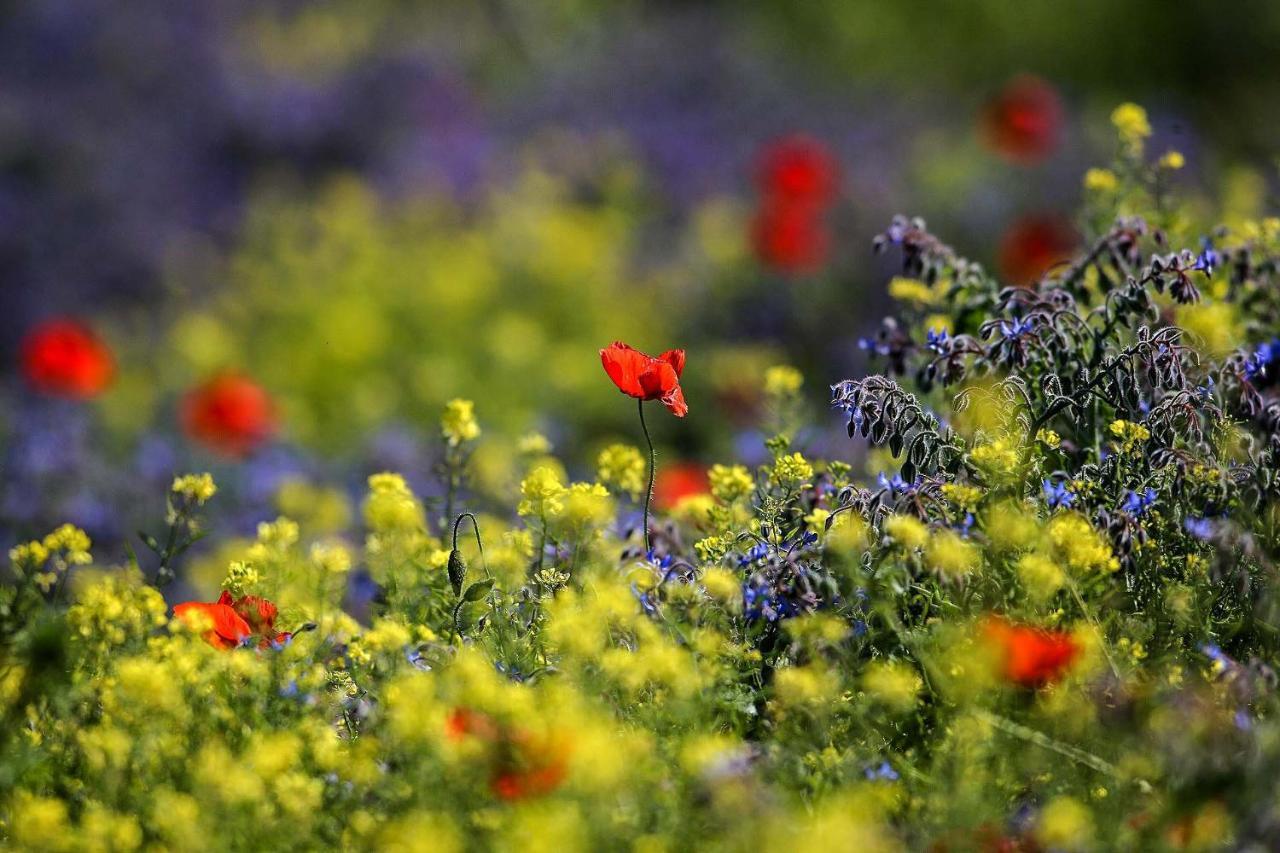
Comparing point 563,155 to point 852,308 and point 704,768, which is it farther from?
point 704,768

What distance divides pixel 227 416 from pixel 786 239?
2506mm

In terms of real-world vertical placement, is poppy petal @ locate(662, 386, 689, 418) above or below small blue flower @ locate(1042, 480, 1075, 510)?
above

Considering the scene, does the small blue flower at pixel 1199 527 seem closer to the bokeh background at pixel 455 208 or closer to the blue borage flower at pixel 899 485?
the blue borage flower at pixel 899 485

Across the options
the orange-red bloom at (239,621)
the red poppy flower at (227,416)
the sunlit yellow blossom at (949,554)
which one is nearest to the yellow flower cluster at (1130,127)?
the sunlit yellow blossom at (949,554)

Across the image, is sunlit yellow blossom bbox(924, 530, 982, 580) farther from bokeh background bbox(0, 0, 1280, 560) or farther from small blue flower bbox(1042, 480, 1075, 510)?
bokeh background bbox(0, 0, 1280, 560)

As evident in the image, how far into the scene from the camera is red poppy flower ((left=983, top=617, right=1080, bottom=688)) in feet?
5.54

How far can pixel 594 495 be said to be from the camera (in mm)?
2211

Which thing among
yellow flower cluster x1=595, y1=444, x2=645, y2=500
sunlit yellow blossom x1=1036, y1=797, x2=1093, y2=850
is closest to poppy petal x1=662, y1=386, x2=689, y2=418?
yellow flower cluster x1=595, y1=444, x2=645, y2=500

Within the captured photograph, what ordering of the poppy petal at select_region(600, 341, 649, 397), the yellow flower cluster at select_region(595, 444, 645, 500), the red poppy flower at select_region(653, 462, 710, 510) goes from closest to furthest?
1. the poppy petal at select_region(600, 341, 649, 397)
2. the yellow flower cluster at select_region(595, 444, 645, 500)
3. the red poppy flower at select_region(653, 462, 710, 510)

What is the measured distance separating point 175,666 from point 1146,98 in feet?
32.6

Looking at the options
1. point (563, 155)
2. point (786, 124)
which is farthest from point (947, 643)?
point (786, 124)

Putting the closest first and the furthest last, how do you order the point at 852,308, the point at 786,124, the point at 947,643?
the point at 947,643 < the point at 852,308 < the point at 786,124

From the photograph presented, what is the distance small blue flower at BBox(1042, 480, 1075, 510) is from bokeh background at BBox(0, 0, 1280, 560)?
6.48 feet

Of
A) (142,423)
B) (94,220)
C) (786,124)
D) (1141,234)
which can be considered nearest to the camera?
(1141,234)
